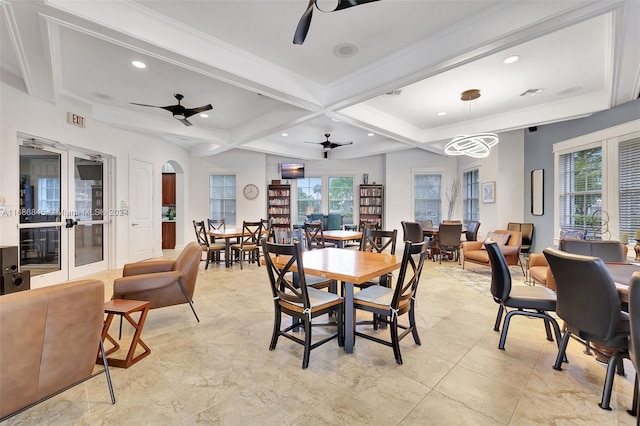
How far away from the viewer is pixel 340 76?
3.95 m

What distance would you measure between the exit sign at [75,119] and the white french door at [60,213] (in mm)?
470

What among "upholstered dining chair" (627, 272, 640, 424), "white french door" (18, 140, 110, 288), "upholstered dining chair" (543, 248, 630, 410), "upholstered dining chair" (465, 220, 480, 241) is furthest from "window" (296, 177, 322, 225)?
"upholstered dining chair" (627, 272, 640, 424)

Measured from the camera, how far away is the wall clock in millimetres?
8461

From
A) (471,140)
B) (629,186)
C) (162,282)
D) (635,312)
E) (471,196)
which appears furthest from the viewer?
(471,196)

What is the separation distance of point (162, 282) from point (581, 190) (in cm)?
673

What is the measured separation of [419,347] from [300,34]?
284cm

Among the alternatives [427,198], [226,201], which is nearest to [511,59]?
[427,198]

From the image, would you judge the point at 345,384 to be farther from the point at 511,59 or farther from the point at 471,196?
the point at 471,196

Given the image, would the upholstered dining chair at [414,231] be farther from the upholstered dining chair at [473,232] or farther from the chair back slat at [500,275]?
the chair back slat at [500,275]

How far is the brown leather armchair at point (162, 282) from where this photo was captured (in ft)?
8.37

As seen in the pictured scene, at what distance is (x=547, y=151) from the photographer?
5.61m

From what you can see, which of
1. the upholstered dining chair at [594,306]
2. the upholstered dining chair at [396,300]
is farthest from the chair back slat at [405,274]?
the upholstered dining chair at [594,306]

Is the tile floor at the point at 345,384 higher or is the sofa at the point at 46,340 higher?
the sofa at the point at 46,340

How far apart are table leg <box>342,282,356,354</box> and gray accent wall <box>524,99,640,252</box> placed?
526cm
